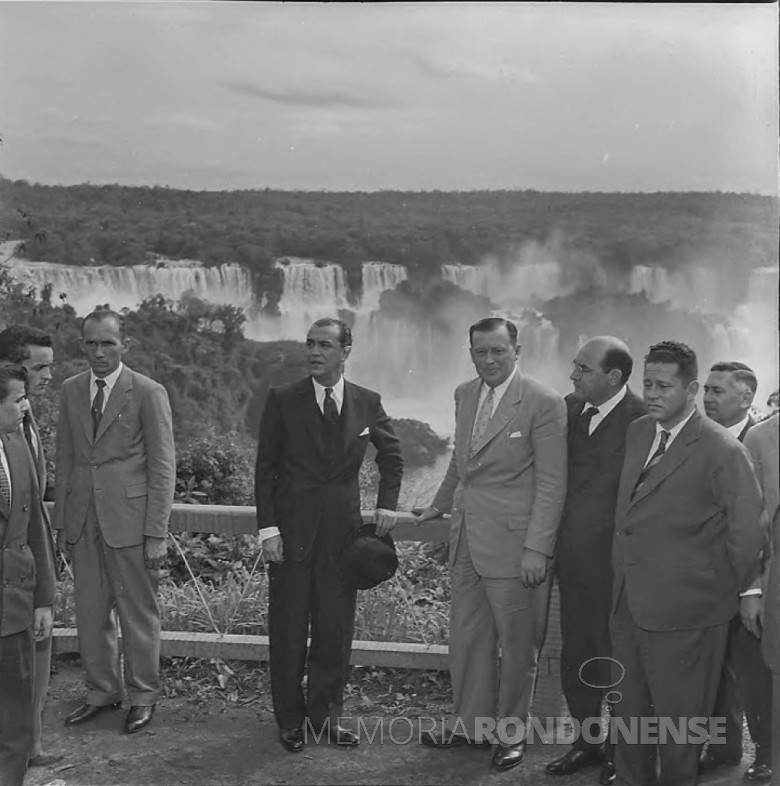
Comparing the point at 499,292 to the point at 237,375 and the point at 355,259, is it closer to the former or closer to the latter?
the point at 355,259

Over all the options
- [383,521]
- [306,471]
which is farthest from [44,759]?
[383,521]

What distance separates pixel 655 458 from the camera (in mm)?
3740

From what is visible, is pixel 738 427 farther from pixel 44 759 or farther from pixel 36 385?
pixel 44 759

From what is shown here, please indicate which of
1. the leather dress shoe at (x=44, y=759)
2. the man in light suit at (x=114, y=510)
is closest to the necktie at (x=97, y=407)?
the man in light suit at (x=114, y=510)

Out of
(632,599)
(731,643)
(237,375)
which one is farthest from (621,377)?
(237,375)

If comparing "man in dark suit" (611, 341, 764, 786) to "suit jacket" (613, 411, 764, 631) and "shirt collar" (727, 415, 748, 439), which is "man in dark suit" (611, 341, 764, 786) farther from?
"shirt collar" (727, 415, 748, 439)

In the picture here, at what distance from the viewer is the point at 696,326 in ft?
18.6

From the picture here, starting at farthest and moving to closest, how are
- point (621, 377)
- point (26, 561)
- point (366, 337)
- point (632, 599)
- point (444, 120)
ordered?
1. point (366, 337)
2. point (444, 120)
3. point (621, 377)
4. point (632, 599)
5. point (26, 561)

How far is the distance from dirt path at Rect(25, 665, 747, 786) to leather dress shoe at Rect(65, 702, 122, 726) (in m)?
0.04

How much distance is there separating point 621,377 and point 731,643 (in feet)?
3.88

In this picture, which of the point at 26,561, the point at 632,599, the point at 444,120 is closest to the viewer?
the point at 26,561

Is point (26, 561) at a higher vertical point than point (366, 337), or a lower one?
lower

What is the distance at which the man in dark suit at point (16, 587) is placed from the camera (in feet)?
11.2

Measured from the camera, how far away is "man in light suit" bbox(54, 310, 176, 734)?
4.52 meters
